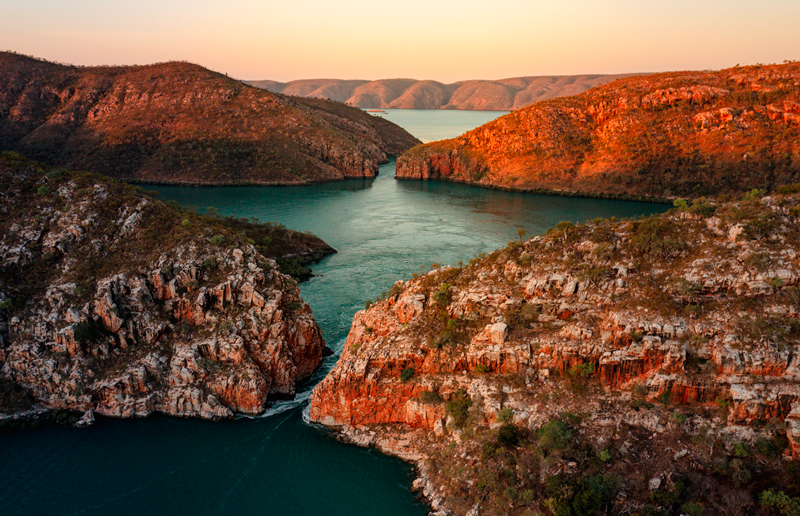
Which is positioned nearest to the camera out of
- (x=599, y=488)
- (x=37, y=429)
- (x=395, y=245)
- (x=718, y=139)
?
(x=599, y=488)

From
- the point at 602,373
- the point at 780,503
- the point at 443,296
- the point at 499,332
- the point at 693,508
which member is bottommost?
the point at 693,508

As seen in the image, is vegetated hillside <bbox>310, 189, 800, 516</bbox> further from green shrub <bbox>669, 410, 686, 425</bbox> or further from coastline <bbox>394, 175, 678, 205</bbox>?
coastline <bbox>394, 175, 678, 205</bbox>

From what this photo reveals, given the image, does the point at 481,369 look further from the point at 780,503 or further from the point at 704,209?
the point at 704,209

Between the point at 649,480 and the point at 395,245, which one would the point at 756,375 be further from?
the point at 395,245

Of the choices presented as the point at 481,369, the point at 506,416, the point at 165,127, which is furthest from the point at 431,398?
the point at 165,127

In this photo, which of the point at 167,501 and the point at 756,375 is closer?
the point at 756,375

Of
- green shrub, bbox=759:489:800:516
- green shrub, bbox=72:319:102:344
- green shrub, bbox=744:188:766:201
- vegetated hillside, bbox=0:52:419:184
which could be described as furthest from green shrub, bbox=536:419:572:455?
vegetated hillside, bbox=0:52:419:184

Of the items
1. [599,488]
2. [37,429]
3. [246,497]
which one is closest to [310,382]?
[246,497]
